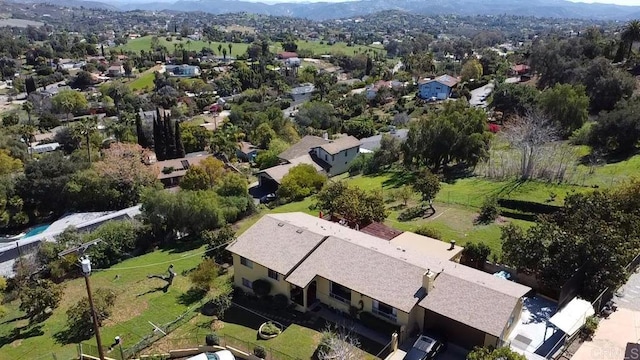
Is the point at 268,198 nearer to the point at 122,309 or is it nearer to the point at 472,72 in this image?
the point at 122,309

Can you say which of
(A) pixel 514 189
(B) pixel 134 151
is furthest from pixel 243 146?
(A) pixel 514 189

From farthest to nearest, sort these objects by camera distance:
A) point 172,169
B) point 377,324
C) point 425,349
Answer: point 172,169
point 377,324
point 425,349

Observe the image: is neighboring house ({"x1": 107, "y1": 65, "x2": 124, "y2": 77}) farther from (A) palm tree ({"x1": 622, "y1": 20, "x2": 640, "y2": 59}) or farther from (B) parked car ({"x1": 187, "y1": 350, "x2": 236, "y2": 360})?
(B) parked car ({"x1": 187, "y1": 350, "x2": 236, "y2": 360})

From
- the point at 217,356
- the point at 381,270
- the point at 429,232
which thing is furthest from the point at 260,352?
the point at 429,232

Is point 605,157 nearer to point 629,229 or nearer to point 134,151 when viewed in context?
point 629,229

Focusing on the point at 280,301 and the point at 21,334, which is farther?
the point at 21,334

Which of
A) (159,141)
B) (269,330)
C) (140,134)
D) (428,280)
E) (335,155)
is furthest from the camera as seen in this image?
(140,134)

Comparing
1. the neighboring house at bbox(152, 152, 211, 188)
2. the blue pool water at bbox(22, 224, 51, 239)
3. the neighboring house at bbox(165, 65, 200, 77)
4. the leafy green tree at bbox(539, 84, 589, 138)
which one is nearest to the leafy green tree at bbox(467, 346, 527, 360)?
the leafy green tree at bbox(539, 84, 589, 138)

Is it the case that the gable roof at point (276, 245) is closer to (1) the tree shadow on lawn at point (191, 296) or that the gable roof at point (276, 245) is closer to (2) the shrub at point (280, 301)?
(2) the shrub at point (280, 301)
